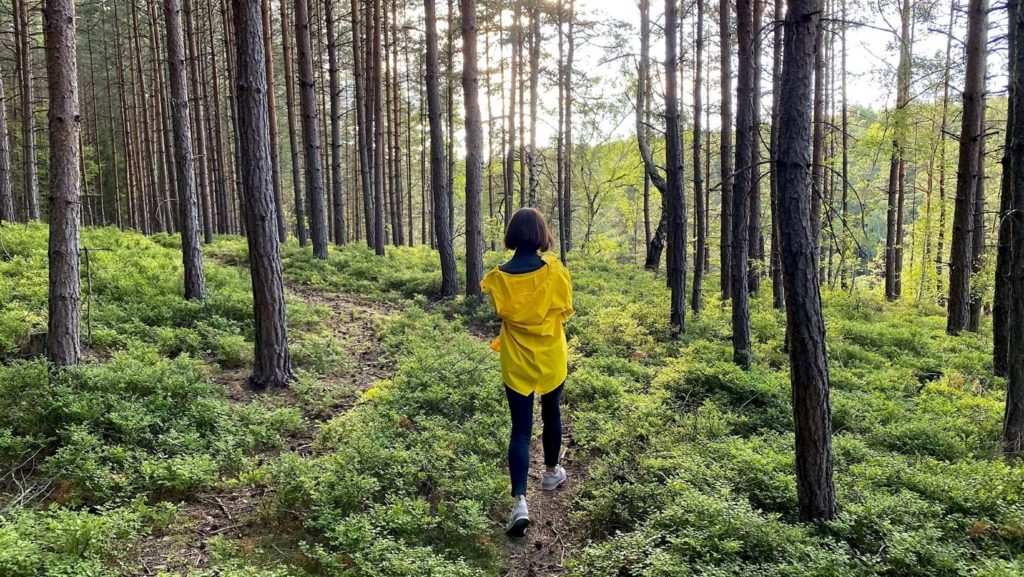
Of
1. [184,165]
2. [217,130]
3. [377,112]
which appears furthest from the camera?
[217,130]

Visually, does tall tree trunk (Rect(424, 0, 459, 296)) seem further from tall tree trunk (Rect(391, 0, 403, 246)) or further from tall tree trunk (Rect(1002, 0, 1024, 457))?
tall tree trunk (Rect(1002, 0, 1024, 457))

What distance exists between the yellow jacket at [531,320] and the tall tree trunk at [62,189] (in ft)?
16.0

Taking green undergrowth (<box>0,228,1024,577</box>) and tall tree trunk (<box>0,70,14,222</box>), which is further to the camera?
tall tree trunk (<box>0,70,14,222</box>)

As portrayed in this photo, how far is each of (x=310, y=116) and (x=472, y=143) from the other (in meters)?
6.11

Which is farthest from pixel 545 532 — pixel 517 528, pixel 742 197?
pixel 742 197

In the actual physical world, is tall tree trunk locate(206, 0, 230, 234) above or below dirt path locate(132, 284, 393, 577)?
above

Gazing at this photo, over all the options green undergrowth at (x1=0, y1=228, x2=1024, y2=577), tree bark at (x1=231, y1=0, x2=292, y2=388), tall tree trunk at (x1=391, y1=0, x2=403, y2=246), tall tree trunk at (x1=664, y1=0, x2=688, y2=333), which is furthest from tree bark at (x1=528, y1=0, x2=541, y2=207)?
tree bark at (x1=231, y1=0, x2=292, y2=388)

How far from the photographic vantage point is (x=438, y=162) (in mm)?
12422

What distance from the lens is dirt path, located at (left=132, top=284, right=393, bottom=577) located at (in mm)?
3691

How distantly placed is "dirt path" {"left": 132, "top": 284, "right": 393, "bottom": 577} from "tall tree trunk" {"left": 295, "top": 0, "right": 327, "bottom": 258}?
3.90 meters

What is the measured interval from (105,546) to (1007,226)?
12.5 meters

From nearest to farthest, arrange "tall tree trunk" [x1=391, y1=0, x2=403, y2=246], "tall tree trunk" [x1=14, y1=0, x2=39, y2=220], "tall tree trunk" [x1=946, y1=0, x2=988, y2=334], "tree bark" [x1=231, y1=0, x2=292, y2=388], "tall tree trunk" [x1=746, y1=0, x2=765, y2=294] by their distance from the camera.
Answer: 1. "tree bark" [x1=231, y1=0, x2=292, y2=388]
2. "tall tree trunk" [x1=746, y1=0, x2=765, y2=294]
3. "tall tree trunk" [x1=946, y1=0, x2=988, y2=334]
4. "tall tree trunk" [x1=14, y1=0, x2=39, y2=220]
5. "tall tree trunk" [x1=391, y1=0, x2=403, y2=246]

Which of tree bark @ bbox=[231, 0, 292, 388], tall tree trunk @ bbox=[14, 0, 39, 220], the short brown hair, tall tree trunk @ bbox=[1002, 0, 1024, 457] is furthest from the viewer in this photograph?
tall tree trunk @ bbox=[14, 0, 39, 220]

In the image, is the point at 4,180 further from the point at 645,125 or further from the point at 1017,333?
the point at 1017,333
